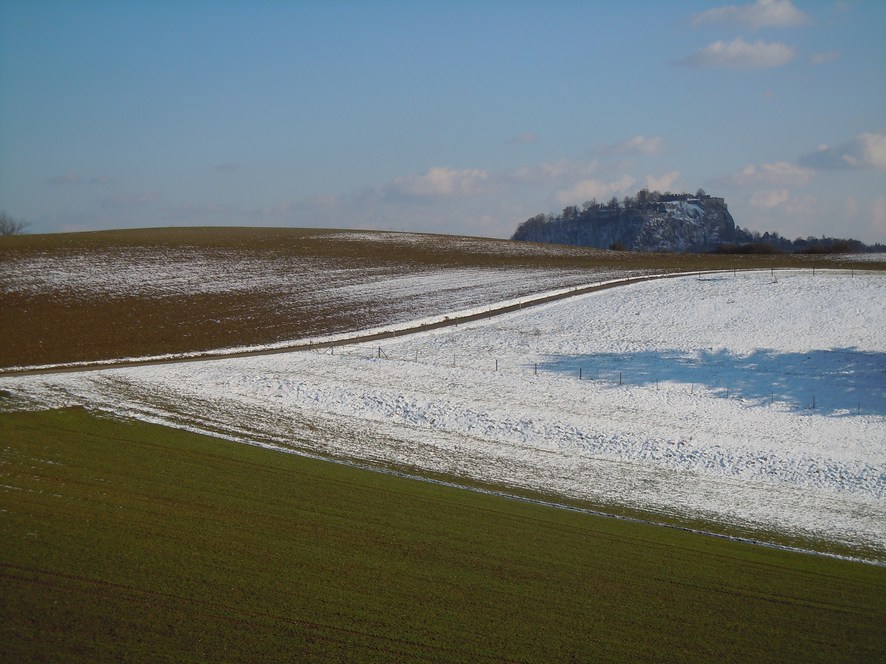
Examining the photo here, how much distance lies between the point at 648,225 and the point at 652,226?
717mm

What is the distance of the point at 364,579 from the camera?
10.8 meters

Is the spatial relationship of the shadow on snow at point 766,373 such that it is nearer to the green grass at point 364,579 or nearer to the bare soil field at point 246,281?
the bare soil field at point 246,281

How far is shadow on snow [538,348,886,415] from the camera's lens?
28984mm

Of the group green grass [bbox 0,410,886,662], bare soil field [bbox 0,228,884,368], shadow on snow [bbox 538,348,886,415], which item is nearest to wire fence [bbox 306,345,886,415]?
shadow on snow [bbox 538,348,886,415]

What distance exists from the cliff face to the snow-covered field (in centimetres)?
8935

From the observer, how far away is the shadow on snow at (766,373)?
29.0 metres

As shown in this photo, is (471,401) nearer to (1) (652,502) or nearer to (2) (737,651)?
(1) (652,502)

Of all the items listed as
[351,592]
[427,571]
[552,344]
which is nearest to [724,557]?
[427,571]

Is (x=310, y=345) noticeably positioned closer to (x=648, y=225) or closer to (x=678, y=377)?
(x=678, y=377)

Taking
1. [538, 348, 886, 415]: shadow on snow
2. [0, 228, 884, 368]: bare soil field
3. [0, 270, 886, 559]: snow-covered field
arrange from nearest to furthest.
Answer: [0, 270, 886, 559]: snow-covered field → [538, 348, 886, 415]: shadow on snow → [0, 228, 884, 368]: bare soil field

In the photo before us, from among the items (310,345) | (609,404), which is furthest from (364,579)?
(310,345)

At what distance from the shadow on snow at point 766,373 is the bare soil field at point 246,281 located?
13502 mm

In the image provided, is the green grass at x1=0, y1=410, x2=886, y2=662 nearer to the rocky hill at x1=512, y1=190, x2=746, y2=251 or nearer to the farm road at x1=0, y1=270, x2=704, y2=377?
the farm road at x1=0, y1=270, x2=704, y2=377

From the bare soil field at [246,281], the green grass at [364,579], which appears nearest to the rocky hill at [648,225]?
the bare soil field at [246,281]
